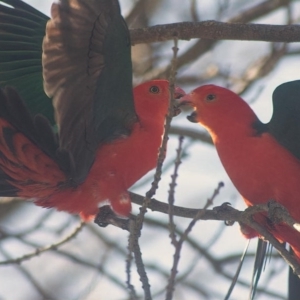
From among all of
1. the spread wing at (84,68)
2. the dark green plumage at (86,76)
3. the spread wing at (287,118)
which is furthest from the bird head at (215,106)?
the spread wing at (84,68)

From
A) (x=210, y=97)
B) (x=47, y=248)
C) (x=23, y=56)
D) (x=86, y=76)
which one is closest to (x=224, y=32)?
(x=210, y=97)

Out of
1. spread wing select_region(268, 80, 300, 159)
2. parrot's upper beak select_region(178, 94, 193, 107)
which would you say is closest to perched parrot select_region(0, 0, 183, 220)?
parrot's upper beak select_region(178, 94, 193, 107)

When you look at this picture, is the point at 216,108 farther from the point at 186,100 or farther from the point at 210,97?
the point at 186,100

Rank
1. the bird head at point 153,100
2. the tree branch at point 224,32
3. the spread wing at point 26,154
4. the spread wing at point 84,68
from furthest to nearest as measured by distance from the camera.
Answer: the bird head at point 153,100
the tree branch at point 224,32
the spread wing at point 26,154
the spread wing at point 84,68

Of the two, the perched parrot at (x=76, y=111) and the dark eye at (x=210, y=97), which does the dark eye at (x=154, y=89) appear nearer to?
the perched parrot at (x=76, y=111)

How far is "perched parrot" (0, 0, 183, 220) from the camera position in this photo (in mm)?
4254

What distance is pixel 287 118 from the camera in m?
5.20

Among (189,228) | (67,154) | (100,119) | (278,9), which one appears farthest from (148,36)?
(278,9)

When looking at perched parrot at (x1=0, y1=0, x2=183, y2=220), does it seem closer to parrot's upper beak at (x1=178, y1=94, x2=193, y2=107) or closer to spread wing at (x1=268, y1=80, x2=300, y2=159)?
parrot's upper beak at (x1=178, y1=94, x2=193, y2=107)

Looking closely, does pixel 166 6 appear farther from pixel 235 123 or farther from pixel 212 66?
pixel 235 123

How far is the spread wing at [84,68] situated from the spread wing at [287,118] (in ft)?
3.52

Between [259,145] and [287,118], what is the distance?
265 mm

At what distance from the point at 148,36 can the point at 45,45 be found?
3.63 ft

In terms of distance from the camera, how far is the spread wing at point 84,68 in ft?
13.8
